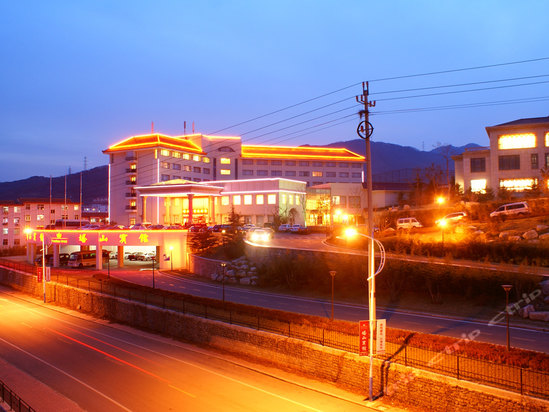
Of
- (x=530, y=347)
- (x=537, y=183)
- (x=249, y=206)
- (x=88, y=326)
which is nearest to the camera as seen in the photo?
(x=530, y=347)

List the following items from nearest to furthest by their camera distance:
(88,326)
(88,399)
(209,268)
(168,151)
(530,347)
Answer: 1. (88,399)
2. (530,347)
3. (88,326)
4. (209,268)
5. (168,151)

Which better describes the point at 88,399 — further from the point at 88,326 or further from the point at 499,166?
the point at 499,166

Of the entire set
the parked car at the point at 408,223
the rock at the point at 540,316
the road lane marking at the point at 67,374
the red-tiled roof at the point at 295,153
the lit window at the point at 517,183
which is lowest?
the road lane marking at the point at 67,374

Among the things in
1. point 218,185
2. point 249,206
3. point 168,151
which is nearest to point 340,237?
point 249,206

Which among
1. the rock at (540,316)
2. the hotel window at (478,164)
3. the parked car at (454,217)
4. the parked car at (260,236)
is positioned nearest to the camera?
the rock at (540,316)

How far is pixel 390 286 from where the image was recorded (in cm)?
3812

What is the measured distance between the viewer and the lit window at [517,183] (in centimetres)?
7069

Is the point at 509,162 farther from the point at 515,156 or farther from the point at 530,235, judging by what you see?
the point at 530,235

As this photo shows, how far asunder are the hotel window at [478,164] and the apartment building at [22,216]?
290ft

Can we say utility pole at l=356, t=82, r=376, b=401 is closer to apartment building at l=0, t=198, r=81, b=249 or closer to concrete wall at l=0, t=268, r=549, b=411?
concrete wall at l=0, t=268, r=549, b=411

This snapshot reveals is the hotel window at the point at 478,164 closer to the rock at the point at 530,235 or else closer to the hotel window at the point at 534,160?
the hotel window at the point at 534,160

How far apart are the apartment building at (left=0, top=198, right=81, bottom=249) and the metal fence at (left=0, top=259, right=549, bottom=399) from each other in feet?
299

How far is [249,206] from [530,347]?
72770 millimetres

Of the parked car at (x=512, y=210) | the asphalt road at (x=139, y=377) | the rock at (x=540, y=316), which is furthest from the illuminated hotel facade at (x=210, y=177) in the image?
the rock at (x=540, y=316)
